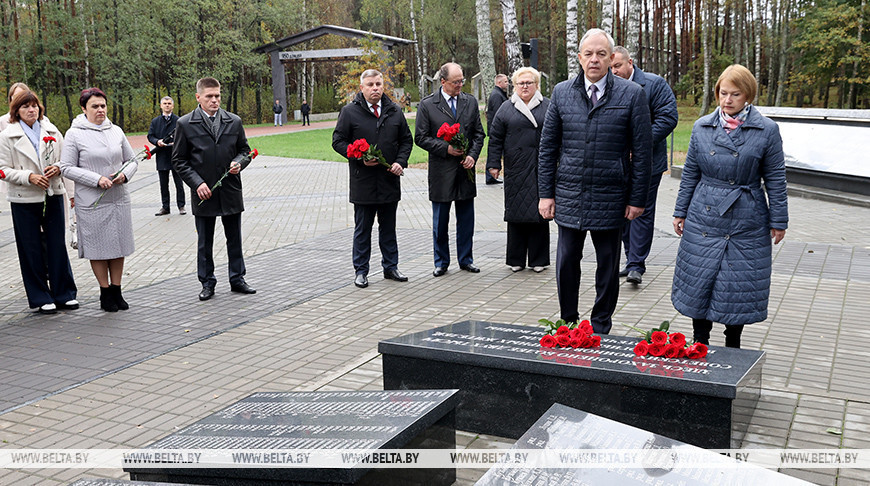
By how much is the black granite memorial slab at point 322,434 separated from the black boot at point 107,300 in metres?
3.99

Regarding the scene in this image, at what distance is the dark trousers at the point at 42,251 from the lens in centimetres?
711

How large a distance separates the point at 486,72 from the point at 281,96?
33300 millimetres

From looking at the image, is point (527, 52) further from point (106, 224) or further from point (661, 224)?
point (106, 224)

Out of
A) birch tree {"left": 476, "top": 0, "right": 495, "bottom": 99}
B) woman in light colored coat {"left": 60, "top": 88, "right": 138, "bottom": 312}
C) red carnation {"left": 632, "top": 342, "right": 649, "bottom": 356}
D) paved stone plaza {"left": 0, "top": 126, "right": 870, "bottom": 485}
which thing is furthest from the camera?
A: birch tree {"left": 476, "top": 0, "right": 495, "bottom": 99}

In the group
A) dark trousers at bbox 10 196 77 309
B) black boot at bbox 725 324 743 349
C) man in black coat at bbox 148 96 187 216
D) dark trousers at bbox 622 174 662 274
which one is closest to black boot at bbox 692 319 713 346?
black boot at bbox 725 324 743 349

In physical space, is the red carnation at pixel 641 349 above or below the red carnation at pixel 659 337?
below

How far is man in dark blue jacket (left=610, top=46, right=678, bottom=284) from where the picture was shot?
7.10m

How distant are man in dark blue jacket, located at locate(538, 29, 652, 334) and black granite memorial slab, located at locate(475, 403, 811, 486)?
2.46 m

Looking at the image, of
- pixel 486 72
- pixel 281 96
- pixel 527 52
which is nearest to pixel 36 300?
pixel 527 52

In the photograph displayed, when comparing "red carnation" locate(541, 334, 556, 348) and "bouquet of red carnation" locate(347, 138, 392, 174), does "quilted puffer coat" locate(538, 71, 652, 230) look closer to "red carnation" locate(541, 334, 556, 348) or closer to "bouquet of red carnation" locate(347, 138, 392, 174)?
"red carnation" locate(541, 334, 556, 348)

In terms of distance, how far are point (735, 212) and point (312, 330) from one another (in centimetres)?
347

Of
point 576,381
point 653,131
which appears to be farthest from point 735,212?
point 653,131

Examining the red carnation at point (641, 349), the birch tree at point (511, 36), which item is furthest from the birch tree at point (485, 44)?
the red carnation at point (641, 349)

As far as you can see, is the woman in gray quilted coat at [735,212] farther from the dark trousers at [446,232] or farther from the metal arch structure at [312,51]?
the metal arch structure at [312,51]
